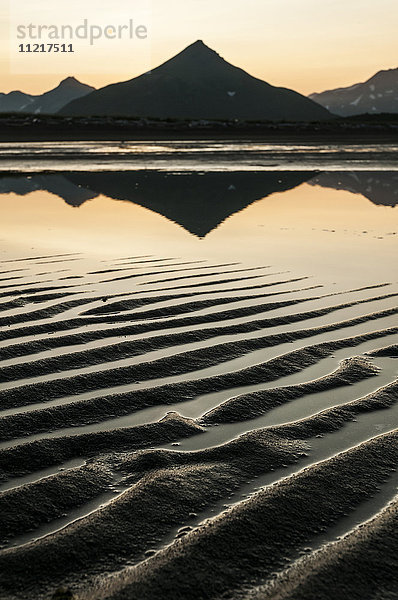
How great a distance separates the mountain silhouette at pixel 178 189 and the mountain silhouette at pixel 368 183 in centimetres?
79

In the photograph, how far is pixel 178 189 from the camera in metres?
17.0

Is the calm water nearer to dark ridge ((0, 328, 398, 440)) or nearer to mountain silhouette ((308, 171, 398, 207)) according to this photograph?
mountain silhouette ((308, 171, 398, 207))

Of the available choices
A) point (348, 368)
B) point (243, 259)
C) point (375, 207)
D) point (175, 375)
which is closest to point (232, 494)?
point (175, 375)

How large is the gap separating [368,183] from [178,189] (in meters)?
5.78

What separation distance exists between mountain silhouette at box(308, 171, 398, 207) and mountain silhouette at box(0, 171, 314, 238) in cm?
79

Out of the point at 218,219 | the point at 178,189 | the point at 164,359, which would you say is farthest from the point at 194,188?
the point at 164,359

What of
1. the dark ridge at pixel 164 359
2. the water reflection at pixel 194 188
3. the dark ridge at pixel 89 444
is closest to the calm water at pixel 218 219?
the water reflection at pixel 194 188

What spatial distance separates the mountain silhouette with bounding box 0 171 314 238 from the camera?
13.1 meters

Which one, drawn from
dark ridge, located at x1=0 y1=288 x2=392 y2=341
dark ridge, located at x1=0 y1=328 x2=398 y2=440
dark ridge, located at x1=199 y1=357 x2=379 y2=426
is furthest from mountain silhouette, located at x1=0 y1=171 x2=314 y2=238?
dark ridge, located at x1=199 y1=357 x2=379 y2=426

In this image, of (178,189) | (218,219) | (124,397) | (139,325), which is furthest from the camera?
(178,189)

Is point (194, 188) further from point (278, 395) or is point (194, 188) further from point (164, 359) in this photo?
point (278, 395)

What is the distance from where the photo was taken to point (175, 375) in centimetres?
464

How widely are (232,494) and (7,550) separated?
1032mm

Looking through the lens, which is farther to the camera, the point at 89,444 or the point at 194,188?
the point at 194,188
